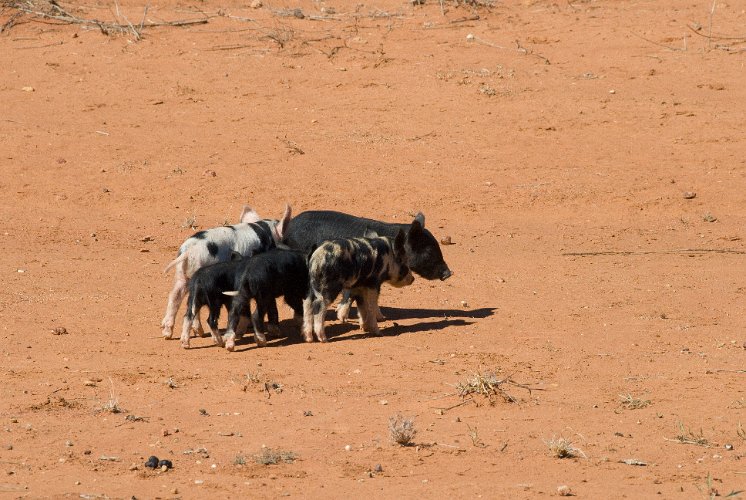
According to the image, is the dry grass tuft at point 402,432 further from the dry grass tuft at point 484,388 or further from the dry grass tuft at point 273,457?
the dry grass tuft at point 484,388

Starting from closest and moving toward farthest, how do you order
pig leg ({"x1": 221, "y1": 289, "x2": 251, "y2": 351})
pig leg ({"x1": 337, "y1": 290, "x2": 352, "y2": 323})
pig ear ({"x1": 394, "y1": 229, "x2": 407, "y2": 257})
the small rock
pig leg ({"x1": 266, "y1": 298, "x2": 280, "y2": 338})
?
the small rock, pig leg ({"x1": 221, "y1": 289, "x2": 251, "y2": 351}), pig leg ({"x1": 266, "y1": 298, "x2": 280, "y2": 338}), pig ear ({"x1": 394, "y1": 229, "x2": 407, "y2": 257}), pig leg ({"x1": 337, "y1": 290, "x2": 352, "y2": 323})

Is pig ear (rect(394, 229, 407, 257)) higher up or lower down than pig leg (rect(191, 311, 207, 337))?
higher up

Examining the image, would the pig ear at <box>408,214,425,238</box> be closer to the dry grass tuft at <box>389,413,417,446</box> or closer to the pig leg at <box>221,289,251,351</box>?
the pig leg at <box>221,289,251,351</box>

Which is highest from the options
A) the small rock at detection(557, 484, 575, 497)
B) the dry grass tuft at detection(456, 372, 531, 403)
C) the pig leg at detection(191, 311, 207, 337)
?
the small rock at detection(557, 484, 575, 497)

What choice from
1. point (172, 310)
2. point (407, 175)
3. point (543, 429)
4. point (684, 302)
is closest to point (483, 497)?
point (543, 429)

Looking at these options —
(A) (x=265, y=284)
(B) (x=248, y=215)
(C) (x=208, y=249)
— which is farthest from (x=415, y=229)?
(C) (x=208, y=249)

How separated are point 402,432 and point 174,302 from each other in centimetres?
413

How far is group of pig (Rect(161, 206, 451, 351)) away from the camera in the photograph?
1118 centimetres

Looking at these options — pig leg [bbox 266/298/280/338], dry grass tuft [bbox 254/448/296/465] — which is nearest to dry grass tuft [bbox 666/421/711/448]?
dry grass tuft [bbox 254/448/296/465]

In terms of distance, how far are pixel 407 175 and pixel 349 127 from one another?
1919 millimetres

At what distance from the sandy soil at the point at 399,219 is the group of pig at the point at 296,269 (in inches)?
12.2

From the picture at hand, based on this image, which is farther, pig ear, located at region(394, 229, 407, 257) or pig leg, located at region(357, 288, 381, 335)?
pig ear, located at region(394, 229, 407, 257)

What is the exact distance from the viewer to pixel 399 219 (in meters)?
17.1

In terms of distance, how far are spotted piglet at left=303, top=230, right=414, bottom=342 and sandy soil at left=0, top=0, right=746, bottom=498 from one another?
0.98ft
